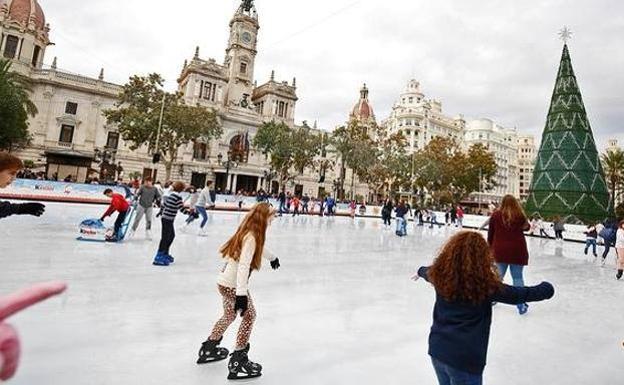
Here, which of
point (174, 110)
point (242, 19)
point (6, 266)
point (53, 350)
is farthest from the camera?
point (242, 19)

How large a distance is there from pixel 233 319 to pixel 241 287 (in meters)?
0.43

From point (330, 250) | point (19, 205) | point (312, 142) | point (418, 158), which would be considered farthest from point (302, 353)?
Answer: point (418, 158)

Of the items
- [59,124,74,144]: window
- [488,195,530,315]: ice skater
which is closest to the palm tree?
[488,195,530,315]: ice skater

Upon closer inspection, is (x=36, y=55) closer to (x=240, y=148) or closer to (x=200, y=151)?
(x=200, y=151)

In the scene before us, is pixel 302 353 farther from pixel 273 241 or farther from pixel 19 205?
pixel 273 241

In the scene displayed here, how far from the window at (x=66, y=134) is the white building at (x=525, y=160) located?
353 feet

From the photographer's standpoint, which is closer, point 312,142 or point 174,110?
point 174,110

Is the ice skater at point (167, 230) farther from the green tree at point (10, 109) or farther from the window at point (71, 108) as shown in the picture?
the window at point (71, 108)

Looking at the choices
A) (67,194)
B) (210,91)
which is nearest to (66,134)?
(210,91)

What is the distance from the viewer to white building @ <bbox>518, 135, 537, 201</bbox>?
4188 inches

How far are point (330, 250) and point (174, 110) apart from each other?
2280 centimetres

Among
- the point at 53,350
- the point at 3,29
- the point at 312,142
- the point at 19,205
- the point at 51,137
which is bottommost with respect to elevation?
the point at 53,350

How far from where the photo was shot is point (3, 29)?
3594 cm

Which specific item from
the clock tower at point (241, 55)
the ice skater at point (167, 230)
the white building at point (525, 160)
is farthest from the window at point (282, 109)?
the white building at point (525, 160)
